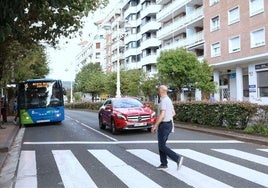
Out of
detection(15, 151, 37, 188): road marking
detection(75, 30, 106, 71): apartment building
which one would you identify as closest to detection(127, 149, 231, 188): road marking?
detection(15, 151, 37, 188): road marking

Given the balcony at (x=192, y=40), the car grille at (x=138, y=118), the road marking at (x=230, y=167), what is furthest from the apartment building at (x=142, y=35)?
the road marking at (x=230, y=167)

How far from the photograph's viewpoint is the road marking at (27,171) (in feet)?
26.7

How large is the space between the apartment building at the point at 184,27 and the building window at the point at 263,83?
9.07m

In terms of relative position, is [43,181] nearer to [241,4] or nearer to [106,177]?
[106,177]

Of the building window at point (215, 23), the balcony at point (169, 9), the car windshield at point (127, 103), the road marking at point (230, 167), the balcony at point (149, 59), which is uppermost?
the balcony at point (169, 9)

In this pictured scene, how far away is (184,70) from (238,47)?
5.10 metres

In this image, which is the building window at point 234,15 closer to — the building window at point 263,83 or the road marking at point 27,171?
the building window at point 263,83

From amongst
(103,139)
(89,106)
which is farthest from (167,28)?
(103,139)

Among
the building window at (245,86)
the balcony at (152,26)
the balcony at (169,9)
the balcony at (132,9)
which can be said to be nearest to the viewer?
the building window at (245,86)

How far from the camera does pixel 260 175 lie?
8.48 meters

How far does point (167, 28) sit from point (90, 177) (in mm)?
47503

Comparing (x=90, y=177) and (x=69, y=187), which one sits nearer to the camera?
(x=69, y=187)

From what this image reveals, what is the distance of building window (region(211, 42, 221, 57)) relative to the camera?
1553 inches

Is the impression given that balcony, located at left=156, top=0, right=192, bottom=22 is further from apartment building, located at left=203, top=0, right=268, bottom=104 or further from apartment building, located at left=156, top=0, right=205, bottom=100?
apartment building, located at left=203, top=0, right=268, bottom=104
